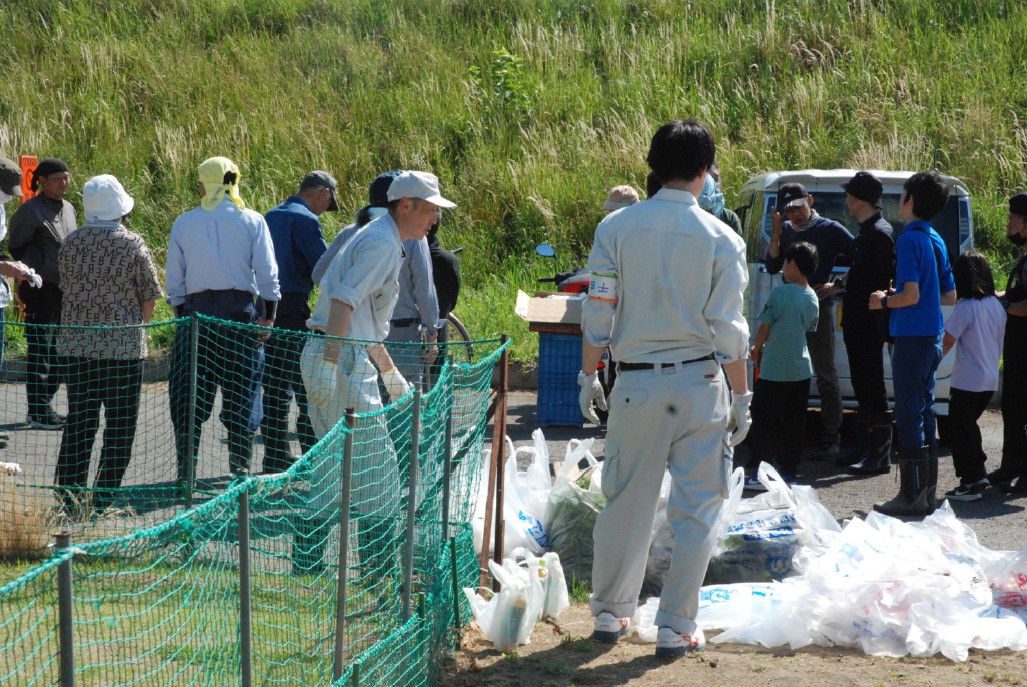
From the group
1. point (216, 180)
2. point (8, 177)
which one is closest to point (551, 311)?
point (216, 180)

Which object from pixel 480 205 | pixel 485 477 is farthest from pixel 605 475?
pixel 480 205

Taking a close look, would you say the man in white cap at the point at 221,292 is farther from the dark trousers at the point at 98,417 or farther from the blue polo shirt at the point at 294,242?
the blue polo shirt at the point at 294,242

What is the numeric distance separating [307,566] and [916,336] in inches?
148

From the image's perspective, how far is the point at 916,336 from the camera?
659cm

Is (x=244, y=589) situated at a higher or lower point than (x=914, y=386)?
lower

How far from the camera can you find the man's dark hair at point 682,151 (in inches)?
A: 175

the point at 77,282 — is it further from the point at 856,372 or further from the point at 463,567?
the point at 856,372

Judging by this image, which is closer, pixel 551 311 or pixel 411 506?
pixel 411 506

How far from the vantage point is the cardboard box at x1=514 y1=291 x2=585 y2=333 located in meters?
9.20

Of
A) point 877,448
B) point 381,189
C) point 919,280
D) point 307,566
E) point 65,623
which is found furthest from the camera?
point 877,448

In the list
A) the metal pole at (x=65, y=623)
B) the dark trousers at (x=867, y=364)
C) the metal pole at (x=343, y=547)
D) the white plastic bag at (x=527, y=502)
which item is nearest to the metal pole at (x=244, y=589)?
the metal pole at (x=343, y=547)

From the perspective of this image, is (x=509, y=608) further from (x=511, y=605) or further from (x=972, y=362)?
(x=972, y=362)

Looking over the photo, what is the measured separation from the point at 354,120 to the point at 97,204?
11.3m

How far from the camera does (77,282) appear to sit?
22.0 feet
